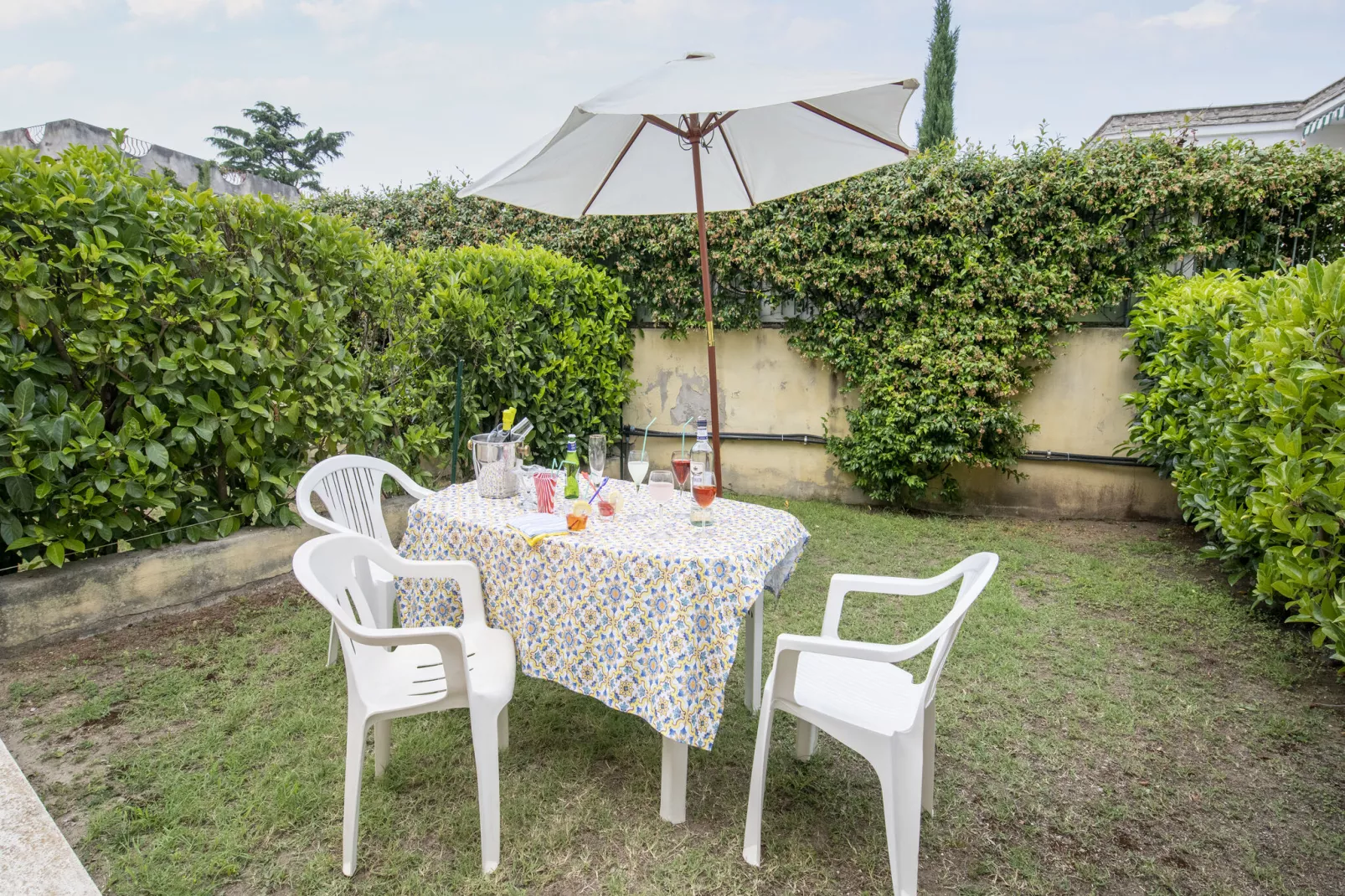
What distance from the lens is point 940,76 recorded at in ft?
57.6

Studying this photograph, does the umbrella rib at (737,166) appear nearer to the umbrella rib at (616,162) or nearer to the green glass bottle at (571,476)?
the umbrella rib at (616,162)

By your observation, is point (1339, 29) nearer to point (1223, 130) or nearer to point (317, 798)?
point (1223, 130)

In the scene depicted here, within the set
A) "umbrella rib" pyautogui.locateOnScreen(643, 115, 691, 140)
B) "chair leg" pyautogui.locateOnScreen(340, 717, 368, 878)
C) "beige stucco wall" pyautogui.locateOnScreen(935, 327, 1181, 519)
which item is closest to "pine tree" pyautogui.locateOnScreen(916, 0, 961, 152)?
"beige stucco wall" pyautogui.locateOnScreen(935, 327, 1181, 519)

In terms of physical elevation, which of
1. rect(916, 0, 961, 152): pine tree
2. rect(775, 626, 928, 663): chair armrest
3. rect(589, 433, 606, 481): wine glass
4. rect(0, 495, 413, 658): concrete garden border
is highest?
rect(916, 0, 961, 152): pine tree

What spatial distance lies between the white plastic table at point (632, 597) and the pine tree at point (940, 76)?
741 inches

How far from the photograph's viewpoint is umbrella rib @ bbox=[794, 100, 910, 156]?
3156mm

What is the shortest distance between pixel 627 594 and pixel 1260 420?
3.22 m

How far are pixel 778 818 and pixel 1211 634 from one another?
8.86 feet

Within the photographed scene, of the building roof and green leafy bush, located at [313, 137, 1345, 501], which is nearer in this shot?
green leafy bush, located at [313, 137, 1345, 501]

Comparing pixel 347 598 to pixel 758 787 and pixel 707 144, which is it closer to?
pixel 758 787

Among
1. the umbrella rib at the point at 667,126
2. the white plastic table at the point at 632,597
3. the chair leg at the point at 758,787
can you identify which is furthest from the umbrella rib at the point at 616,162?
the chair leg at the point at 758,787

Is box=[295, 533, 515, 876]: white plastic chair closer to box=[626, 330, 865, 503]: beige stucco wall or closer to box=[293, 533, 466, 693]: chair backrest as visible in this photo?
box=[293, 533, 466, 693]: chair backrest

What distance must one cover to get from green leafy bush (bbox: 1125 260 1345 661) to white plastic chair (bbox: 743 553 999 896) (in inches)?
64.7

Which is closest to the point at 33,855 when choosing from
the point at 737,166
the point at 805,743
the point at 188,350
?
the point at 805,743
